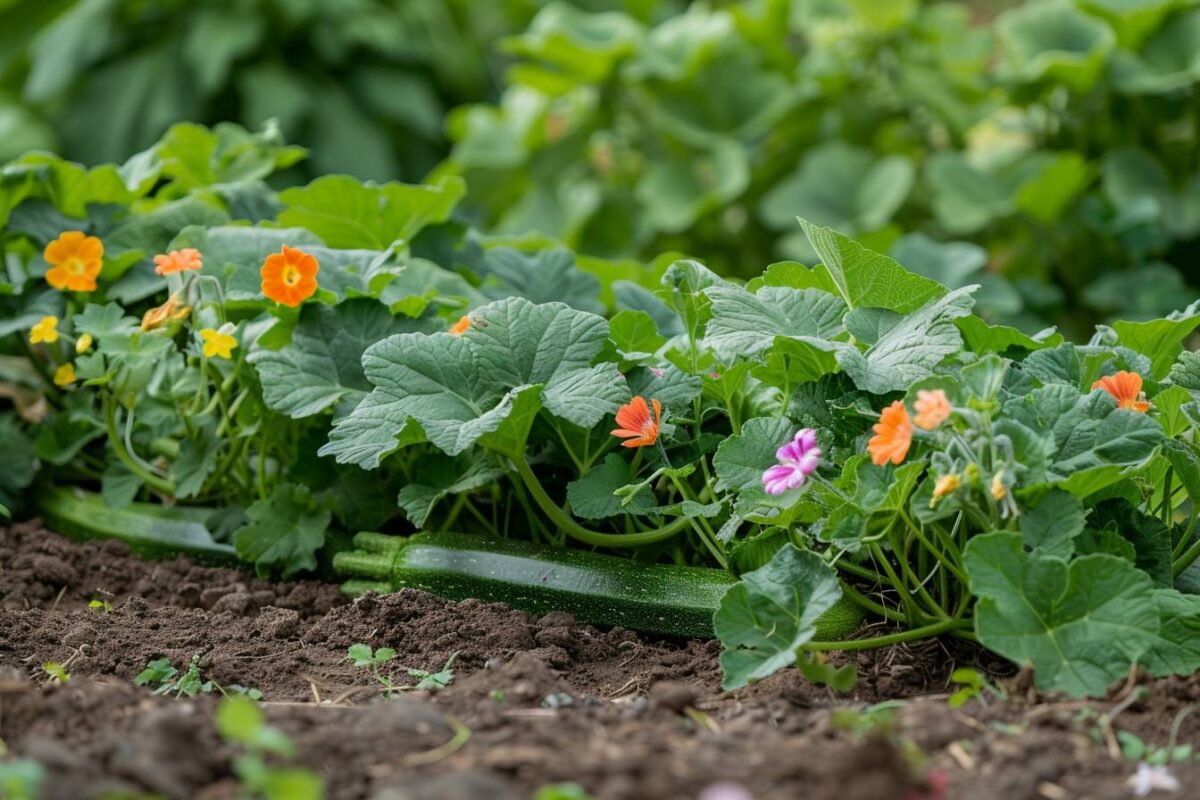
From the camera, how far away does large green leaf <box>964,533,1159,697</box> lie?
4.89ft

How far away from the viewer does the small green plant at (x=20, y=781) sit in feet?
3.44

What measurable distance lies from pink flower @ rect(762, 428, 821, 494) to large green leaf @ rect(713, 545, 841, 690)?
3.6 inches

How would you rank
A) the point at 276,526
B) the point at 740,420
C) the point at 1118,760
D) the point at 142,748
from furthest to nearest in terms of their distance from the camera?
the point at 276,526
the point at 740,420
the point at 1118,760
the point at 142,748

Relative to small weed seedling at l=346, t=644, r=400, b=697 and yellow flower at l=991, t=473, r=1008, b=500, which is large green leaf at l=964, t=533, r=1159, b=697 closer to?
yellow flower at l=991, t=473, r=1008, b=500

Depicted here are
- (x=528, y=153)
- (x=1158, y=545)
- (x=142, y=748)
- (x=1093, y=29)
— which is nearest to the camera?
(x=142, y=748)

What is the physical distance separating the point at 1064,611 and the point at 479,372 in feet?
2.88

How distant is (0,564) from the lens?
7.35ft

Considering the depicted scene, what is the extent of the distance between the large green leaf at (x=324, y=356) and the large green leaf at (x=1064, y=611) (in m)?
1.04

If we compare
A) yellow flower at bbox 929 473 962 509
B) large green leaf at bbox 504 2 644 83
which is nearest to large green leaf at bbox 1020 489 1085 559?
yellow flower at bbox 929 473 962 509

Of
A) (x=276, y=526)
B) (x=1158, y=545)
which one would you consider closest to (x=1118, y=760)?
(x=1158, y=545)

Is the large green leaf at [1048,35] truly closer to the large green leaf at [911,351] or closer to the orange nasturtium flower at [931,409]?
the large green leaf at [911,351]

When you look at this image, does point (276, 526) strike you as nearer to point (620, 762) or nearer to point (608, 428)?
point (608, 428)

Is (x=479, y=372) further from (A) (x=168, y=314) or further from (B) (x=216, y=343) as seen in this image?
(A) (x=168, y=314)

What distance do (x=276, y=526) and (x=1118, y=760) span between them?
1433mm
